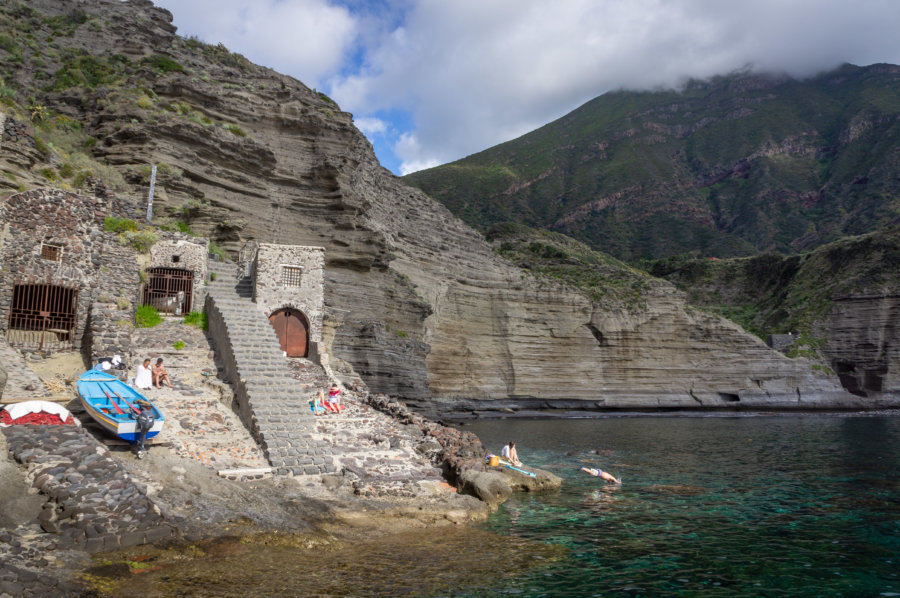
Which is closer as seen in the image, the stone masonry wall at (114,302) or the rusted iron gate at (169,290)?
the stone masonry wall at (114,302)

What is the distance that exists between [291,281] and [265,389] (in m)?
6.54

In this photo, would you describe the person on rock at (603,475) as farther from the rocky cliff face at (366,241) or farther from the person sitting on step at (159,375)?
the person sitting on step at (159,375)

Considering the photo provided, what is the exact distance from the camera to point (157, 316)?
1905 centimetres

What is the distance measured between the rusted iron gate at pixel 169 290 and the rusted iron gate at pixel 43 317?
9.34 ft

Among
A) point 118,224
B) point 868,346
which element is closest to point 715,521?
point 118,224

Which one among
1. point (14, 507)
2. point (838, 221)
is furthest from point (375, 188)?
point (838, 221)

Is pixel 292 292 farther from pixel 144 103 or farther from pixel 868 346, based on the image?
pixel 868 346

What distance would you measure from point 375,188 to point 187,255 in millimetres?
31436

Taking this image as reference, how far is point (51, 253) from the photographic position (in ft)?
56.6

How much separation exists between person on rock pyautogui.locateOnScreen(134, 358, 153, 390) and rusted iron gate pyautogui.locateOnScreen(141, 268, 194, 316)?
535cm

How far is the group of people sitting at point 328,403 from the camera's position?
16969 millimetres

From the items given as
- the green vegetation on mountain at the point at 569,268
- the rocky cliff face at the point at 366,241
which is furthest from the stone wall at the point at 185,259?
the green vegetation on mountain at the point at 569,268

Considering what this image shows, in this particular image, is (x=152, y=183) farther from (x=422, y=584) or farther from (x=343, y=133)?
(x=422, y=584)

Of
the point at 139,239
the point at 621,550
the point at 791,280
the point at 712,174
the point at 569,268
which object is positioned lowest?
the point at 621,550
